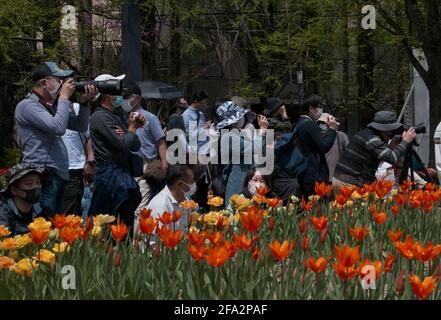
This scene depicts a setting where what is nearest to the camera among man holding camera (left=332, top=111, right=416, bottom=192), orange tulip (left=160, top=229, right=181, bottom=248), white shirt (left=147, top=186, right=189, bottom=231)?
orange tulip (left=160, top=229, right=181, bottom=248)

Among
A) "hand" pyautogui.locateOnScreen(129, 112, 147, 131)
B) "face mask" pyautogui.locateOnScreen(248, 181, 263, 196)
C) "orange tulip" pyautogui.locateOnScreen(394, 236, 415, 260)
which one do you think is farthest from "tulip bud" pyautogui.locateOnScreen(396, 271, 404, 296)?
"face mask" pyautogui.locateOnScreen(248, 181, 263, 196)

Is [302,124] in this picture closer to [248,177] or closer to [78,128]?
[248,177]

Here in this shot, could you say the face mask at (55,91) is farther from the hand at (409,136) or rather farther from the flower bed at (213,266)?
the hand at (409,136)

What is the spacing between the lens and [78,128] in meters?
7.39

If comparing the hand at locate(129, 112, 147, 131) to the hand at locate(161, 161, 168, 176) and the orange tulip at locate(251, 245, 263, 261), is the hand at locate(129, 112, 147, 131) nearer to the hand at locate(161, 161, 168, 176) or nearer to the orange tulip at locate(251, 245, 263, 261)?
the hand at locate(161, 161, 168, 176)

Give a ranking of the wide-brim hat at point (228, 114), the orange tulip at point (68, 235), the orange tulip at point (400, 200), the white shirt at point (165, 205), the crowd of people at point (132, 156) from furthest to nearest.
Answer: the wide-brim hat at point (228, 114), the crowd of people at point (132, 156), the white shirt at point (165, 205), the orange tulip at point (400, 200), the orange tulip at point (68, 235)

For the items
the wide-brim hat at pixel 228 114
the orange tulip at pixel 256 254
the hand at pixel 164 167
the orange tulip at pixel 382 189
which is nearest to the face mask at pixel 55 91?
the hand at pixel 164 167

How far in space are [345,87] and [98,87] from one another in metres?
18.2

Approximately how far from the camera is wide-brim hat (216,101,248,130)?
9891mm

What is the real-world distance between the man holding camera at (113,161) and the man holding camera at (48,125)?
1.05 ft

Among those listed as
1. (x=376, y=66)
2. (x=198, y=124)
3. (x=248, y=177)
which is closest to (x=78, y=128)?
(x=248, y=177)

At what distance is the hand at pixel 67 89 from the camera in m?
6.57

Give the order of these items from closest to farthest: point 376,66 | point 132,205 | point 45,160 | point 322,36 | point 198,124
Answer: point 45,160 < point 132,205 < point 198,124 < point 322,36 < point 376,66
